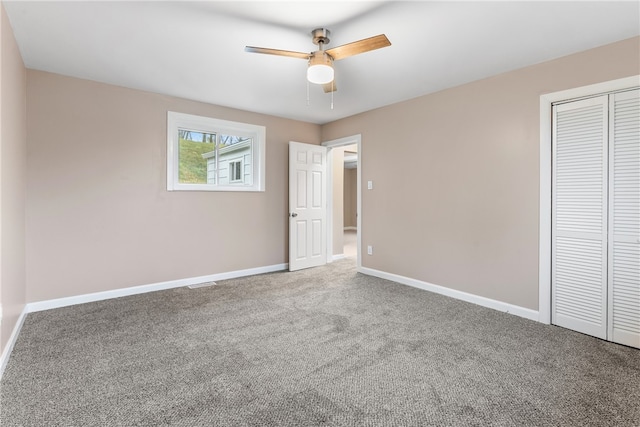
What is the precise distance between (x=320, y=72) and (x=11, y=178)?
2.55 meters

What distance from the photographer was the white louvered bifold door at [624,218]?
2453mm

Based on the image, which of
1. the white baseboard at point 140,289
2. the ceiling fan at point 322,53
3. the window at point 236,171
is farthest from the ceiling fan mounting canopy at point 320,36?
the white baseboard at point 140,289

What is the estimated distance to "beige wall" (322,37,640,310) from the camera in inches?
117

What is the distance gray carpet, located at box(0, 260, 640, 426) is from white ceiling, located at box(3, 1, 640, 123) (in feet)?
8.05

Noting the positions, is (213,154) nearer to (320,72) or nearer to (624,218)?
(320,72)

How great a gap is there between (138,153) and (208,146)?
94 centimetres

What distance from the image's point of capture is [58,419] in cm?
163

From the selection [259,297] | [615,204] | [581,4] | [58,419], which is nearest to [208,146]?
[259,297]

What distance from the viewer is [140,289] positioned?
12.4 ft

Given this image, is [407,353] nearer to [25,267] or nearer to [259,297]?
[259,297]

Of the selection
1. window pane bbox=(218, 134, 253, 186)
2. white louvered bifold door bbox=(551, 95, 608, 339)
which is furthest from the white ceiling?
window pane bbox=(218, 134, 253, 186)

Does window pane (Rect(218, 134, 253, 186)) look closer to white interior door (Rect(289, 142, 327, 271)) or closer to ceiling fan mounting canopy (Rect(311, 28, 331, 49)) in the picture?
white interior door (Rect(289, 142, 327, 271))

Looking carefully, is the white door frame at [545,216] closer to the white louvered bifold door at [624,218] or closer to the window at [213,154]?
the white louvered bifold door at [624,218]

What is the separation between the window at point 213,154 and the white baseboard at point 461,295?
2297 mm
